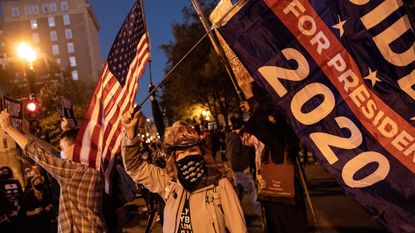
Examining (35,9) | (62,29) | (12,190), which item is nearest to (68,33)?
(62,29)

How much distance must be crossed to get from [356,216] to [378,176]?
587 cm

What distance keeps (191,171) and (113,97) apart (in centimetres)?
156

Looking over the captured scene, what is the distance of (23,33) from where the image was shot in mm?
108000

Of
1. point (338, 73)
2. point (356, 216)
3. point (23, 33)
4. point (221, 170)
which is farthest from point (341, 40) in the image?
point (23, 33)

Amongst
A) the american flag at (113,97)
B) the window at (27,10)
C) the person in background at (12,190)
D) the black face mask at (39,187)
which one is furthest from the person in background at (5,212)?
the window at (27,10)

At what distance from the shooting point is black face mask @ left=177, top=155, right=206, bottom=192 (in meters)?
3.53

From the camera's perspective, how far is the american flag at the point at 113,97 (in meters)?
4.58

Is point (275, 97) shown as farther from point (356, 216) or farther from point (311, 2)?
point (356, 216)

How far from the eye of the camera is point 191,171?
355 cm

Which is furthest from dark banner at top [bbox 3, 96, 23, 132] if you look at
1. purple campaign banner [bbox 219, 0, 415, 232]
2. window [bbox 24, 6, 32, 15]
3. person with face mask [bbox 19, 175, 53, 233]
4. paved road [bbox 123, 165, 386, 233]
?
window [bbox 24, 6, 32, 15]

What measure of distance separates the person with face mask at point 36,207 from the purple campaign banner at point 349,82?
16.8 feet

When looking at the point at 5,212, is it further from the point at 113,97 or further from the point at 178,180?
the point at 178,180

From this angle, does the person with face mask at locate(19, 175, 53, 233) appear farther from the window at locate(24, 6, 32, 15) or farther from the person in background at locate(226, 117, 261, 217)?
the window at locate(24, 6, 32, 15)

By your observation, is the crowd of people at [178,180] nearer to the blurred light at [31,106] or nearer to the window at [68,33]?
the blurred light at [31,106]
